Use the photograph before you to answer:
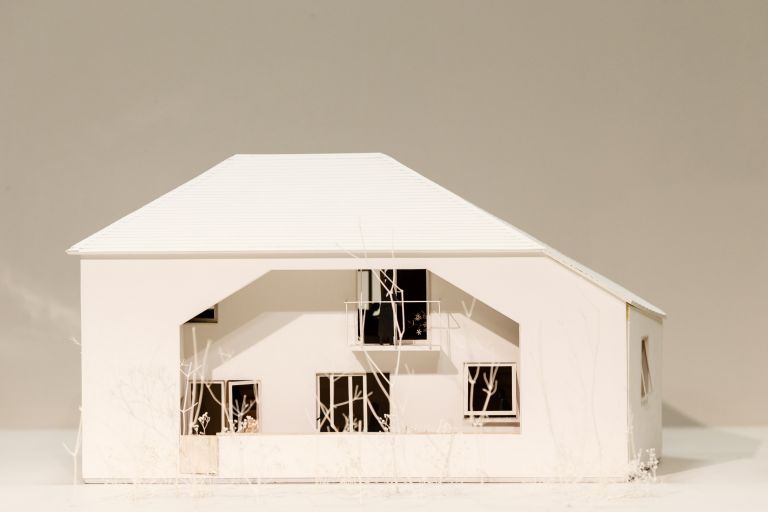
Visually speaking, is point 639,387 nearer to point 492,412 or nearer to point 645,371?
point 645,371

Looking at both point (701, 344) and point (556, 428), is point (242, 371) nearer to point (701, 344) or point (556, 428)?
point (556, 428)

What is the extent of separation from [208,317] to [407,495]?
3693mm

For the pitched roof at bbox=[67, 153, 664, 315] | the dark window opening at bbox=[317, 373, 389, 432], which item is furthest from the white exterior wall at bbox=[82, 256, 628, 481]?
the dark window opening at bbox=[317, 373, 389, 432]

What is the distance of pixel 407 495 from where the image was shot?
1309 cm

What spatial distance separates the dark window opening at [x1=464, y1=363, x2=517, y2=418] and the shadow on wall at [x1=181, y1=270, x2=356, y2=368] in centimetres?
186

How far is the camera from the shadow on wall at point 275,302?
Result: 595 inches

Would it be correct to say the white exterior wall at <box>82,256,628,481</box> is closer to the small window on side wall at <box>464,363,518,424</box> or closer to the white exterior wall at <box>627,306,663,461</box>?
the white exterior wall at <box>627,306,663,461</box>

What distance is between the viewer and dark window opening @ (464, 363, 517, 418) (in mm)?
14836

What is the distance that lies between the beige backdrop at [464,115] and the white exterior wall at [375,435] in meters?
6.94

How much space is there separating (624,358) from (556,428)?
1092 mm

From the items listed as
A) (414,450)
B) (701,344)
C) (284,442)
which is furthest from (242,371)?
(701,344)

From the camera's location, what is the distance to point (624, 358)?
44.7 ft

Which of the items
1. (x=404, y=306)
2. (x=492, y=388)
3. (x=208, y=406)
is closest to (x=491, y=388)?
(x=492, y=388)

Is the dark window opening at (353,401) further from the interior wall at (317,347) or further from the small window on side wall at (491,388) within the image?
the small window on side wall at (491,388)
